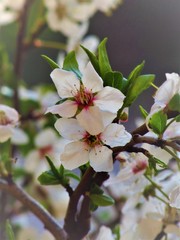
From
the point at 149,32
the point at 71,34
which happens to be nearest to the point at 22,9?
the point at 71,34

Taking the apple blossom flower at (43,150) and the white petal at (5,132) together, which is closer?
the white petal at (5,132)

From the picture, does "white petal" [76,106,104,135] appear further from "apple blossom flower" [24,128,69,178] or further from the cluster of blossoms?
"apple blossom flower" [24,128,69,178]

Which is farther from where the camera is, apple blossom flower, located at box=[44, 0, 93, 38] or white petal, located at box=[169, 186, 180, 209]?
apple blossom flower, located at box=[44, 0, 93, 38]

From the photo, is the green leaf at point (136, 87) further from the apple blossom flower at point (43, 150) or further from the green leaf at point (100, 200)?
the apple blossom flower at point (43, 150)

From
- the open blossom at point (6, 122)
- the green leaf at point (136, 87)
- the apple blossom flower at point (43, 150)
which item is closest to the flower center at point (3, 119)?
the open blossom at point (6, 122)

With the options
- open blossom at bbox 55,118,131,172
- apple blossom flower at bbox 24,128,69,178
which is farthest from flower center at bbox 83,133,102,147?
apple blossom flower at bbox 24,128,69,178

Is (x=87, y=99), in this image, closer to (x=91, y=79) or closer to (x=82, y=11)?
(x=91, y=79)

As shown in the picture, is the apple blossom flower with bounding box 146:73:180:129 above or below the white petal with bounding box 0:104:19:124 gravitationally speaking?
above
